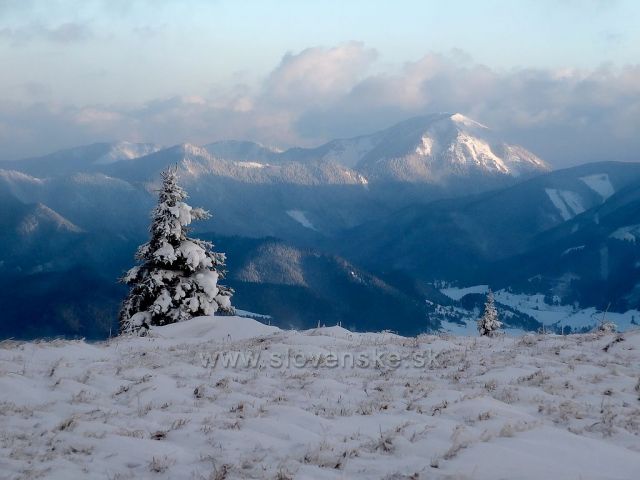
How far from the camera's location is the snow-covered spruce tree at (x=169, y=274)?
28.5 metres

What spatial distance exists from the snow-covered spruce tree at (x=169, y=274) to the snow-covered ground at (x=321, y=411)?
14.5m

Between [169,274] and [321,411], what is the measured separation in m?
21.9

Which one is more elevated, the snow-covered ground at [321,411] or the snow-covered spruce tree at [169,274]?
the snow-covered spruce tree at [169,274]

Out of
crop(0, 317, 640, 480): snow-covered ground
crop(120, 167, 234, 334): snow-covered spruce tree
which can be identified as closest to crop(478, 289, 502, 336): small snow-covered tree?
crop(120, 167, 234, 334): snow-covered spruce tree

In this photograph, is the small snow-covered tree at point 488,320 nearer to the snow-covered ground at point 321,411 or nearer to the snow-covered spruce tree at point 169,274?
the snow-covered spruce tree at point 169,274

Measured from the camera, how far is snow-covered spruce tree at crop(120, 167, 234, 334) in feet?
93.6

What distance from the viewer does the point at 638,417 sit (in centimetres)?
840

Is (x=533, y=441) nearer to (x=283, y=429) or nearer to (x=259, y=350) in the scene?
(x=283, y=429)

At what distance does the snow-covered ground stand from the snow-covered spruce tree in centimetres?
1449

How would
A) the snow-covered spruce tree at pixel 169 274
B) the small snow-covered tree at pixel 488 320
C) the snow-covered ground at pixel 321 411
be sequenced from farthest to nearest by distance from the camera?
1. the small snow-covered tree at pixel 488 320
2. the snow-covered spruce tree at pixel 169 274
3. the snow-covered ground at pixel 321 411

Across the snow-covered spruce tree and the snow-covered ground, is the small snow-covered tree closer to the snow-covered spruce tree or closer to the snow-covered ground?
the snow-covered spruce tree

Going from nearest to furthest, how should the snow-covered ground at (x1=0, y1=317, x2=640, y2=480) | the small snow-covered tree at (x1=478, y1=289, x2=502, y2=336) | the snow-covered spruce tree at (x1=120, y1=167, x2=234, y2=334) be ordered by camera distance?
the snow-covered ground at (x1=0, y1=317, x2=640, y2=480) < the snow-covered spruce tree at (x1=120, y1=167, x2=234, y2=334) < the small snow-covered tree at (x1=478, y1=289, x2=502, y2=336)

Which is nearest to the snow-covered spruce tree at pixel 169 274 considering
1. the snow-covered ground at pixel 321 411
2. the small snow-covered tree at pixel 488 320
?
the snow-covered ground at pixel 321 411

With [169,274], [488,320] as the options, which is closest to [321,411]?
[169,274]
